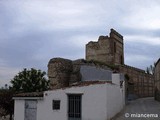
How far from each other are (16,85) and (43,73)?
3549mm

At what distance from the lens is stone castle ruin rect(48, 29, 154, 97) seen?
107 feet

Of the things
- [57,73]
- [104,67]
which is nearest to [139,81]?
[104,67]

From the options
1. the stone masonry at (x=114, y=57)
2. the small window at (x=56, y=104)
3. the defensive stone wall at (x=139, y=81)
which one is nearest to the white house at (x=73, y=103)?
the small window at (x=56, y=104)

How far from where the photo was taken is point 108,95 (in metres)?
20.6

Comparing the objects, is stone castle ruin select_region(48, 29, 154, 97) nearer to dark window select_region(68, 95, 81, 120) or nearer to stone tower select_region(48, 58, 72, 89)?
stone tower select_region(48, 58, 72, 89)

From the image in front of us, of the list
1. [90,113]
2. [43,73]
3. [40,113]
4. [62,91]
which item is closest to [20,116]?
[40,113]

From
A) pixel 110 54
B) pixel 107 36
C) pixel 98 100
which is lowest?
pixel 98 100

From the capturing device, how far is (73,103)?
20.9 m

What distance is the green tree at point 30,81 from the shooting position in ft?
105

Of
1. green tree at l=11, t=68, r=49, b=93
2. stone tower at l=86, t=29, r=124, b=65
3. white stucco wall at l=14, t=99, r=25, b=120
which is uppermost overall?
stone tower at l=86, t=29, r=124, b=65

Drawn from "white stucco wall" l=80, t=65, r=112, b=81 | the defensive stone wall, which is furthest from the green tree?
the defensive stone wall

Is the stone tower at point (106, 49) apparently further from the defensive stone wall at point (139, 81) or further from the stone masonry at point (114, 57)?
the defensive stone wall at point (139, 81)

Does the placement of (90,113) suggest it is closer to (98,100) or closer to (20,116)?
(98,100)

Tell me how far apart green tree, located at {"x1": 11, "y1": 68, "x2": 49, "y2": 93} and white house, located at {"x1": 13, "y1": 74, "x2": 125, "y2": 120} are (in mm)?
8837
